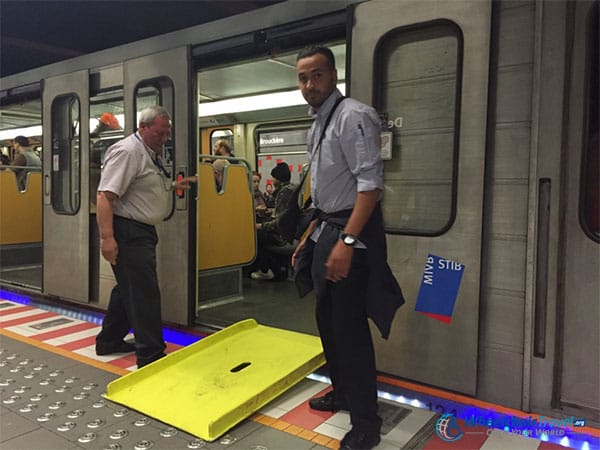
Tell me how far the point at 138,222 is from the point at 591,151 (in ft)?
8.63

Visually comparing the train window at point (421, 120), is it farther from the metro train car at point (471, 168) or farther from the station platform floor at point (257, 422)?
the station platform floor at point (257, 422)

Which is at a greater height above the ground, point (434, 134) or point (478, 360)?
point (434, 134)

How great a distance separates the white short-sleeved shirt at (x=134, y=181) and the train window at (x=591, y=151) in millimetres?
2500

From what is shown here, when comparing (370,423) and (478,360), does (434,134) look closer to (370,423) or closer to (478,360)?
(478,360)

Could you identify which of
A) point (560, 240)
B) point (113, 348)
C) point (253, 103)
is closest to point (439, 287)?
point (560, 240)

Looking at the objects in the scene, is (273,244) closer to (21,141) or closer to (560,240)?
(560,240)

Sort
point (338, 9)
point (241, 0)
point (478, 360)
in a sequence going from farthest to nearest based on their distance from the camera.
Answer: point (241, 0)
point (338, 9)
point (478, 360)

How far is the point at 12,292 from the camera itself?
562 centimetres

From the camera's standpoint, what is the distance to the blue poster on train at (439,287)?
2.67 m

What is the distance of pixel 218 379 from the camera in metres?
2.91

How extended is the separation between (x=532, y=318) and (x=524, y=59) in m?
1.31

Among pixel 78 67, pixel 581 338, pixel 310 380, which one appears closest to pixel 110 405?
pixel 310 380

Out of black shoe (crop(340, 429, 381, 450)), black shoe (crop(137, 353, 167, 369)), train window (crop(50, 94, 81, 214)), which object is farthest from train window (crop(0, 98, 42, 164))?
black shoe (crop(340, 429, 381, 450))
